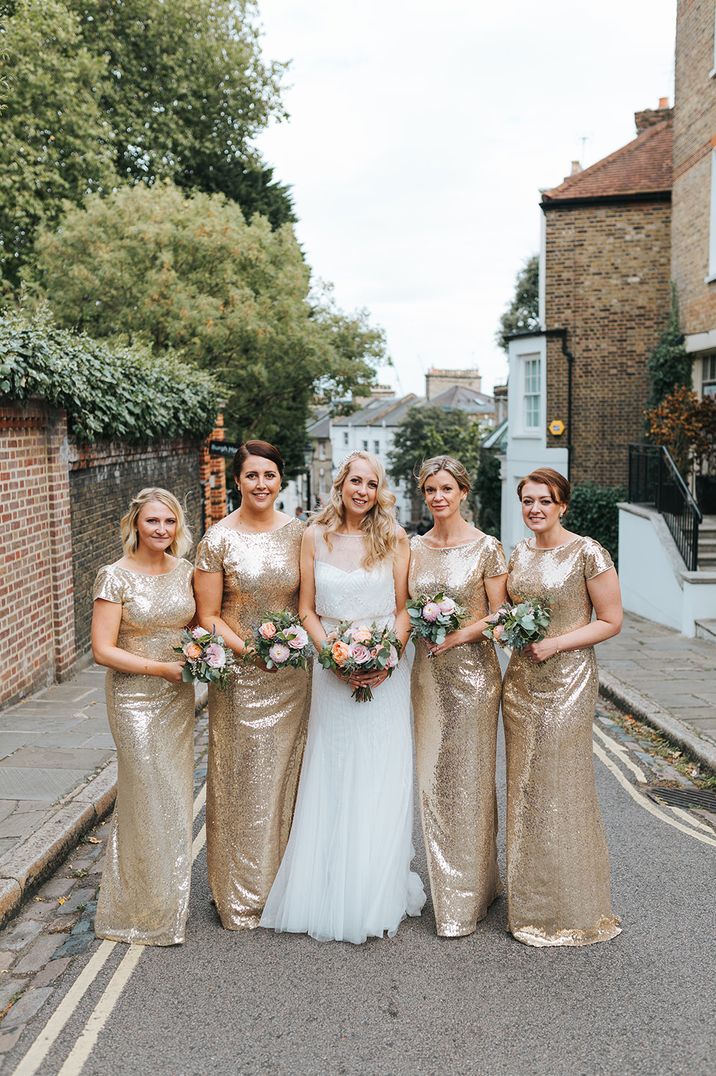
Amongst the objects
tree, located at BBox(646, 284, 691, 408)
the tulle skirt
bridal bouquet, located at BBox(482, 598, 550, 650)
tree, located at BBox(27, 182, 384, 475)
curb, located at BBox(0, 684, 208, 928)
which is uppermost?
tree, located at BBox(27, 182, 384, 475)

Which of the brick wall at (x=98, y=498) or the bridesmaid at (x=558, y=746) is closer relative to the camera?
the bridesmaid at (x=558, y=746)

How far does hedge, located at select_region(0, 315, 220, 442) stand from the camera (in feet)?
29.7

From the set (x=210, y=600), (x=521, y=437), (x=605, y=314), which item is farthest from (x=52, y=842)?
(x=521, y=437)

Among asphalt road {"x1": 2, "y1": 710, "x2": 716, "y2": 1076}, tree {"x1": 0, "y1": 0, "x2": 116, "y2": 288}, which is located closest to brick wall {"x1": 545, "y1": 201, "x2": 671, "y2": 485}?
tree {"x1": 0, "y1": 0, "x2": 116, "y2": 288}

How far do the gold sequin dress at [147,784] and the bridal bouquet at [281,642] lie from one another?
0.42 m

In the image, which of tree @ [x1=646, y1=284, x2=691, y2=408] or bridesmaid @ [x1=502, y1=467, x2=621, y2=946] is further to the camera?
tree @ [x1=646, y1=284, x2=691, y2=408]

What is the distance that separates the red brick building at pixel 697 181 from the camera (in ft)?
58.2

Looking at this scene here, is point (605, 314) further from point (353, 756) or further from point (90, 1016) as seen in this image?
point (90, 1016)

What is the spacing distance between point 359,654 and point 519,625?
29.0 inches

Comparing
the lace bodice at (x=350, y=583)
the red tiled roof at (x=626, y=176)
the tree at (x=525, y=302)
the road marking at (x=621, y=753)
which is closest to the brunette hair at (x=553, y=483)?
the lace bodice at (x=350, y=583)

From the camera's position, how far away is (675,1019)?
3.88m

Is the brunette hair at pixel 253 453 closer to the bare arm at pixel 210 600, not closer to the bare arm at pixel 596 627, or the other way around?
the bare arm at pixel 210 600

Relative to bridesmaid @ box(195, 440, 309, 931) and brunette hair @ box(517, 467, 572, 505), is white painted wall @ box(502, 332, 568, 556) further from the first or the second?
bridesmaid @ box(195, 440, 309, 931)

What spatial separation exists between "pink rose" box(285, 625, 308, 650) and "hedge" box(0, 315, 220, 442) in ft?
16.9
